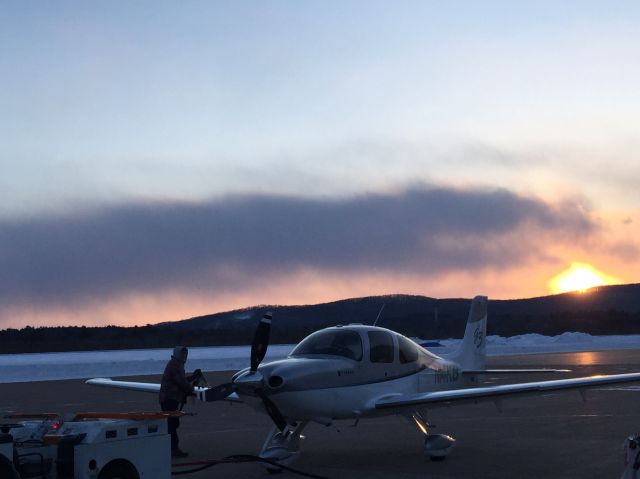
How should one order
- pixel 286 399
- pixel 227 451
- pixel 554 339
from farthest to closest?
pixel 554 339
pixel 227 451
pixel 286 399

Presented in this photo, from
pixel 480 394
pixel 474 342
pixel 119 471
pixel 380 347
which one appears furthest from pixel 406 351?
pixel 119 471

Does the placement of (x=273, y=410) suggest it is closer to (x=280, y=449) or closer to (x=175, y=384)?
(x=280, y=449)

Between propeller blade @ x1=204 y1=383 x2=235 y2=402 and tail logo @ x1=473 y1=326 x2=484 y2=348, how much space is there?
7534 mm

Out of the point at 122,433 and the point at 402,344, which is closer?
the point at 122,433

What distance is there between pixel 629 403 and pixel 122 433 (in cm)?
1588

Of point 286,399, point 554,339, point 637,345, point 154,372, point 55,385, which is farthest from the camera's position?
point 554,339

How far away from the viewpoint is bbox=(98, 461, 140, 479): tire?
9477 millimetres

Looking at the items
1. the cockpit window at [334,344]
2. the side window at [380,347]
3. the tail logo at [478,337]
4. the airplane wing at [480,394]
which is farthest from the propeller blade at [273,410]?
the tail logo at [478,337]

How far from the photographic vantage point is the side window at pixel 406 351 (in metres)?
14.5

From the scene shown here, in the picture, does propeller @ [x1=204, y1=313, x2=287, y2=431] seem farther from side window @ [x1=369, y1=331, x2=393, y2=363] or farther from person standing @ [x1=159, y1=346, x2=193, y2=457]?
person standing @ [x1=159, y1=346, x2=193, y2=457]

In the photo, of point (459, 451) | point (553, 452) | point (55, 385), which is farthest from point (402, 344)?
point (55, 385)

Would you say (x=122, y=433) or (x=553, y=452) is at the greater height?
(x=122, y=433)

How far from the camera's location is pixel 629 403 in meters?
22.0

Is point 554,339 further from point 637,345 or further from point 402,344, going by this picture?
point 402,344
